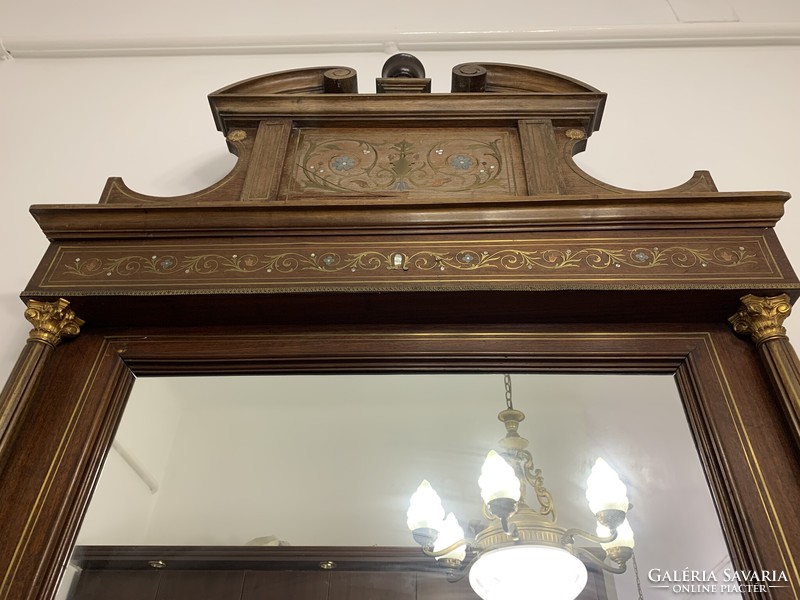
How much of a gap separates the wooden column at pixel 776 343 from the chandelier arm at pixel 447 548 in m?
0.50

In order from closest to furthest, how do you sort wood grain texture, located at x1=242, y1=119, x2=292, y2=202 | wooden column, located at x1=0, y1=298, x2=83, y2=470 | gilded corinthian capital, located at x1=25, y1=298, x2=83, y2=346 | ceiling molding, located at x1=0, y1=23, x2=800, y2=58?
wooden column, located at x1=0, y1=298, x2=83, y2=470 → gilded corinthian capital, located at x1=25, y1=298, x2=83, y2=346 → wood grain texture, located at x1=242, y1=119, x2=292, y2=202 → ceiling molding, located at x1=0, y1=23, x2=800, y2=58

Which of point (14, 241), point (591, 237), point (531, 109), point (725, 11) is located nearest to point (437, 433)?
point (591, 237)

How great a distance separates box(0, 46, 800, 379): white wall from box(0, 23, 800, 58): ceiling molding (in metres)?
0.03

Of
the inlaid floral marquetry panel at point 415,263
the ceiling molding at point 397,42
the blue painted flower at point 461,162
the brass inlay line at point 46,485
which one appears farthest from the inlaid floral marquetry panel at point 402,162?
the ceiling molding at point 397,42

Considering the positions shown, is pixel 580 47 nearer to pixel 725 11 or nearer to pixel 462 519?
pixel 725 11

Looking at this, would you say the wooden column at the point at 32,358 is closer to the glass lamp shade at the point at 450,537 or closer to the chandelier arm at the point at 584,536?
the glass lamp shade at the point at 450,537

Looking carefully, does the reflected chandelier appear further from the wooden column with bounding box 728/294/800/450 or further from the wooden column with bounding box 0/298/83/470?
the wooden column with bounding box 0/298/83/470

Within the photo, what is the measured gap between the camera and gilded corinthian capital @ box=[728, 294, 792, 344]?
1.05 metres

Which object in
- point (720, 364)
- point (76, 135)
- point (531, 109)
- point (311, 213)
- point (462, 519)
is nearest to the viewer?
point (462, 519)

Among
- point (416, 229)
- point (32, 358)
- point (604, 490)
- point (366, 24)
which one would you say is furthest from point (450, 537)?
A: point (366, 24)

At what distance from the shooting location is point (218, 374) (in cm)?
114

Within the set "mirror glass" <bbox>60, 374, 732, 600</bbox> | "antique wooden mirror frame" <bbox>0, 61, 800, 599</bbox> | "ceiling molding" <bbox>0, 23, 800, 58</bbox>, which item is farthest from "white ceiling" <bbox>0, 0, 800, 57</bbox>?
"mirror glass" <bbox>60, 374, 732, 600</bbox>

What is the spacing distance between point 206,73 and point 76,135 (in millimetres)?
448

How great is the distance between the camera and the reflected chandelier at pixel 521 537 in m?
0.92
